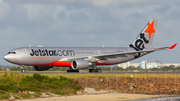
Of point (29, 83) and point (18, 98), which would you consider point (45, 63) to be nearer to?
point (29, 83)

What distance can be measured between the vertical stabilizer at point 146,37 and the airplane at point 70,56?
199 millimetres

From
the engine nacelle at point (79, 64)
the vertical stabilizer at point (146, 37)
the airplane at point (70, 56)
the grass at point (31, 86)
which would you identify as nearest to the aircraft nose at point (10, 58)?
the airplane at point (70, 56)

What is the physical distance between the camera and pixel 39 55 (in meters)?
41.4

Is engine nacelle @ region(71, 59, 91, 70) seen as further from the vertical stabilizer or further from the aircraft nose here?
the vertical stabilizer

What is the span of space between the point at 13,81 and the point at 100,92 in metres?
7.59

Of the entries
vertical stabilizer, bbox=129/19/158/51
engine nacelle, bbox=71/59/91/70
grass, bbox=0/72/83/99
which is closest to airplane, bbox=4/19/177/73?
engine nacelle, bbox=71/59/91/70

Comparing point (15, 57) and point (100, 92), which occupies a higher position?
point (15, 57)

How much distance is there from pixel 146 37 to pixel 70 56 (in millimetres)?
15903

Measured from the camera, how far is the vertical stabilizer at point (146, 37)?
171 feet

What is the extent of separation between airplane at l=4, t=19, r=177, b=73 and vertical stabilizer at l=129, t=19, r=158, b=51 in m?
0.20

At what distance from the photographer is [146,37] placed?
174 ft

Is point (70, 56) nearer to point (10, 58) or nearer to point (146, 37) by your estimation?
point (10, 58)

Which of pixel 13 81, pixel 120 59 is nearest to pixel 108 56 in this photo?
pixel 120 59

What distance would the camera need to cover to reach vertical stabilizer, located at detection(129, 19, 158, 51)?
171 ft
